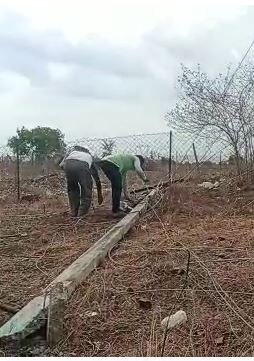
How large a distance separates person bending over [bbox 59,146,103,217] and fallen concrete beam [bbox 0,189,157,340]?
1.33 metres

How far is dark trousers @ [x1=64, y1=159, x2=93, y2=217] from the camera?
8.04 metres

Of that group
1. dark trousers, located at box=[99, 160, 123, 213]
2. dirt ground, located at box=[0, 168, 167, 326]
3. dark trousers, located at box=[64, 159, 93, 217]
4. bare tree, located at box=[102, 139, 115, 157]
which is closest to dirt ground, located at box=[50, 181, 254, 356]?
dirt ground, located at box=[0, 168, 167, 326]

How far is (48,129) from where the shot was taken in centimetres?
3281

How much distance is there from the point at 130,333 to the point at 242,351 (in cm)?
77

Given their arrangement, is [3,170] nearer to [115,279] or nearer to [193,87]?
[193,87]

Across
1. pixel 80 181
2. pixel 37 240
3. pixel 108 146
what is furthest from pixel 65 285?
pixel 108 146

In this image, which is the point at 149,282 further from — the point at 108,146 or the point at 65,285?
the point at 108,146

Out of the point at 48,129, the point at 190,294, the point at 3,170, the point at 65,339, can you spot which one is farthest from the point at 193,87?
the point at 48,129

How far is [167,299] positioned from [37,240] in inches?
128

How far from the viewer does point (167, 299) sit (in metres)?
3.81

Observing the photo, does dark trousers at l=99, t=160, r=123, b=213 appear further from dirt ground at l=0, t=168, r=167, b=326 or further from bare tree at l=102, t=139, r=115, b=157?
bare tree at l=102, t=139, r=115, b=157

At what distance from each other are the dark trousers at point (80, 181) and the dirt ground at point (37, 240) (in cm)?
22

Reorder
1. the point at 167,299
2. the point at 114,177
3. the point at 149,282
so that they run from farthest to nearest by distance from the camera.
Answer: the point at 114,177 < the point at 149,282 < the point at 167,299

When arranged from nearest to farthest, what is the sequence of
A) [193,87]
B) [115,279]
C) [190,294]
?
1. [190,294]
2. [115,279]
3. [193,87]
